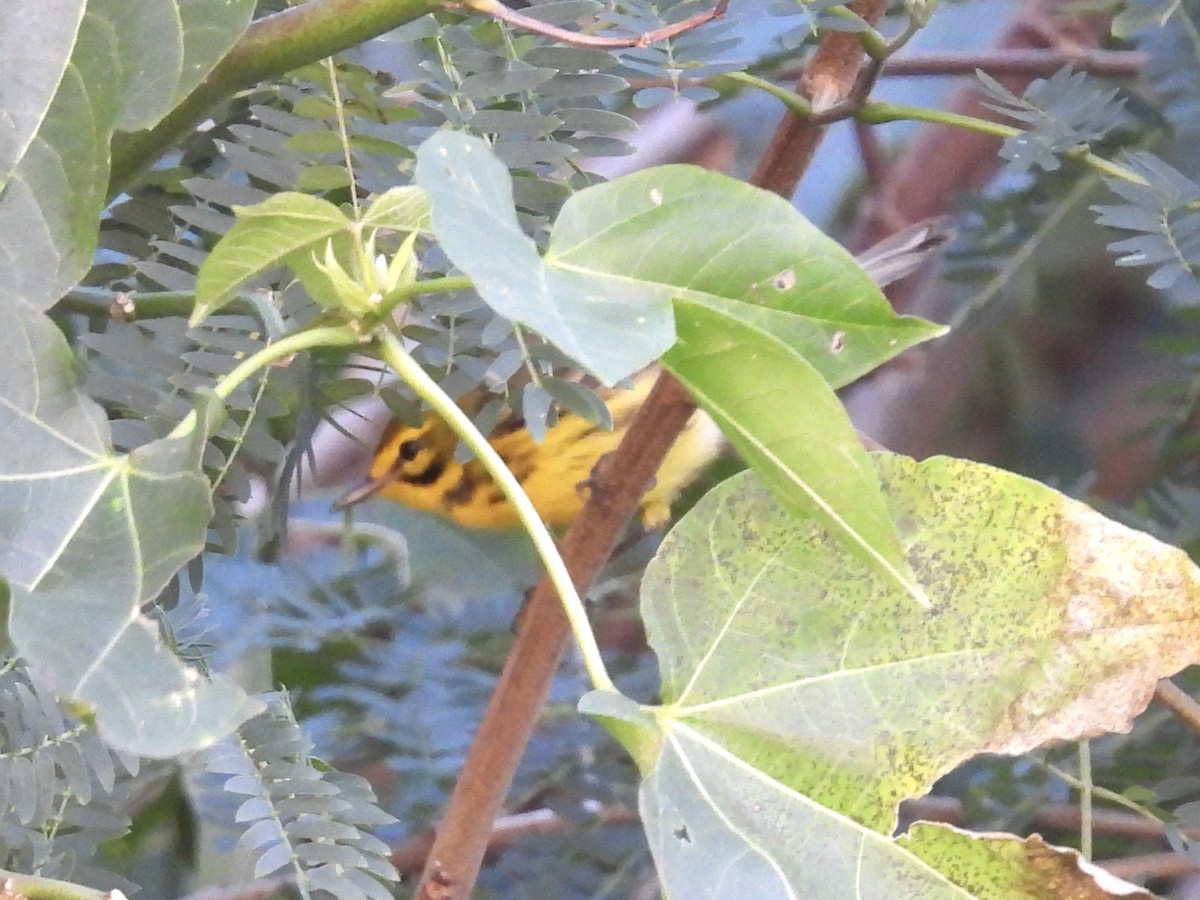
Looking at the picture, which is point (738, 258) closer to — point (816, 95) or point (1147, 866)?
point (816, 95)

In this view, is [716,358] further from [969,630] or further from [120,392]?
[120,392]

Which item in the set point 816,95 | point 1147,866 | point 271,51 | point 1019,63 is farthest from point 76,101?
point 1019,63

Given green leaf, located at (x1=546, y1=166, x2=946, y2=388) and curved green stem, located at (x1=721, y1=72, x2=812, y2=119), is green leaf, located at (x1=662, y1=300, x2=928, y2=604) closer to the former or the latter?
green leaf, located at (x1=546, y1=166, x2=946, y2=388)

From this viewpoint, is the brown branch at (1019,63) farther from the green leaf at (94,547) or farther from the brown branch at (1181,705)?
the green leaf at (94,547)

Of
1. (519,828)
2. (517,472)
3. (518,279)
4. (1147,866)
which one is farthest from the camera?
(517,472)

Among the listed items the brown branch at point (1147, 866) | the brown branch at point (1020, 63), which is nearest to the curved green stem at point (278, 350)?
the brown branch at point (1147, 866)

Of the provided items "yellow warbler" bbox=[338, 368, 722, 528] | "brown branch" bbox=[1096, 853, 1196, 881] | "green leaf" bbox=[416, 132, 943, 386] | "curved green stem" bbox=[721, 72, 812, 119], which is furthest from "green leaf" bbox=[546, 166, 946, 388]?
"yellow warbler" bbox=[338, 368, 722, 528]

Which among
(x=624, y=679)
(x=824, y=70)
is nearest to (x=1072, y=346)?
(x=624, y=679)
